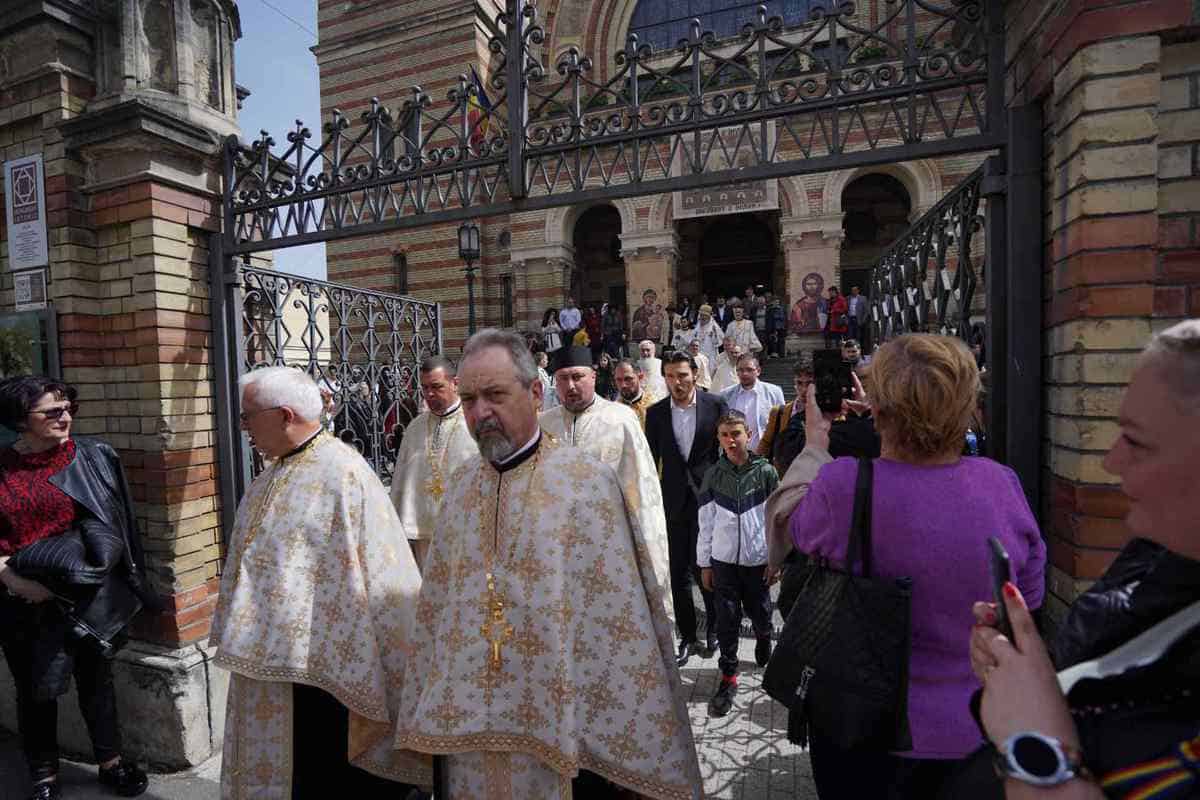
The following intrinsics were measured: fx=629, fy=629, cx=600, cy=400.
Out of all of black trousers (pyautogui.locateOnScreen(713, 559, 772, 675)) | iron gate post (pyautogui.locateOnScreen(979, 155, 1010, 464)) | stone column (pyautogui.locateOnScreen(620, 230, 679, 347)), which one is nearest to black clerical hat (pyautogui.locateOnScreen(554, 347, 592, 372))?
black trousers (pyautogui.locateOnScreen(713, 559, 772, 675))

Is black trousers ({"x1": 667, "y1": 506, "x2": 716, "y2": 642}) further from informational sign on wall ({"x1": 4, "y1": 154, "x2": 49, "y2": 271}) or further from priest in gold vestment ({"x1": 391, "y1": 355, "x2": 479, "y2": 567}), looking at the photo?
informational sign on wall ({"x1": 4, "y1": 154, "x2": 49, "y2": 271})

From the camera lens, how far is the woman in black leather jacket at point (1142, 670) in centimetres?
76

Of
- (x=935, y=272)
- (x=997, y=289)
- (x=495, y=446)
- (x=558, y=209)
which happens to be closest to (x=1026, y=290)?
(x=997, y=289)

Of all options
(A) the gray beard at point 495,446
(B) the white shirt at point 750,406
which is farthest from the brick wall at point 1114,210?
(B) the white shirt at point 750,406

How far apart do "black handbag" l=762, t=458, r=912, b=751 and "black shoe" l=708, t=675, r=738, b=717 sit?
1.96 meters

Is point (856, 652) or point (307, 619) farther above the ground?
point (856, 652)

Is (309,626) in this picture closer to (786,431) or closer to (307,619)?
(307,619)

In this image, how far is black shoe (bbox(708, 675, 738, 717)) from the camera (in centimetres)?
340

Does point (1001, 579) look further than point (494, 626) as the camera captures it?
No

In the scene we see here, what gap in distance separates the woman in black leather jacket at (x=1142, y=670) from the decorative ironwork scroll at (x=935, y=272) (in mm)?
1919

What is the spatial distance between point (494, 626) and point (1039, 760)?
137 cm

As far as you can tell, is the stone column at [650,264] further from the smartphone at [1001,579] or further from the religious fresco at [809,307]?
the smartphone at [1001,579]

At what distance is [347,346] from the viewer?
18.1 feet

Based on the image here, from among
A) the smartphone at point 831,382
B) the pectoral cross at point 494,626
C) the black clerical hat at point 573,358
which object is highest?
the black clerical hat at point 573,358
